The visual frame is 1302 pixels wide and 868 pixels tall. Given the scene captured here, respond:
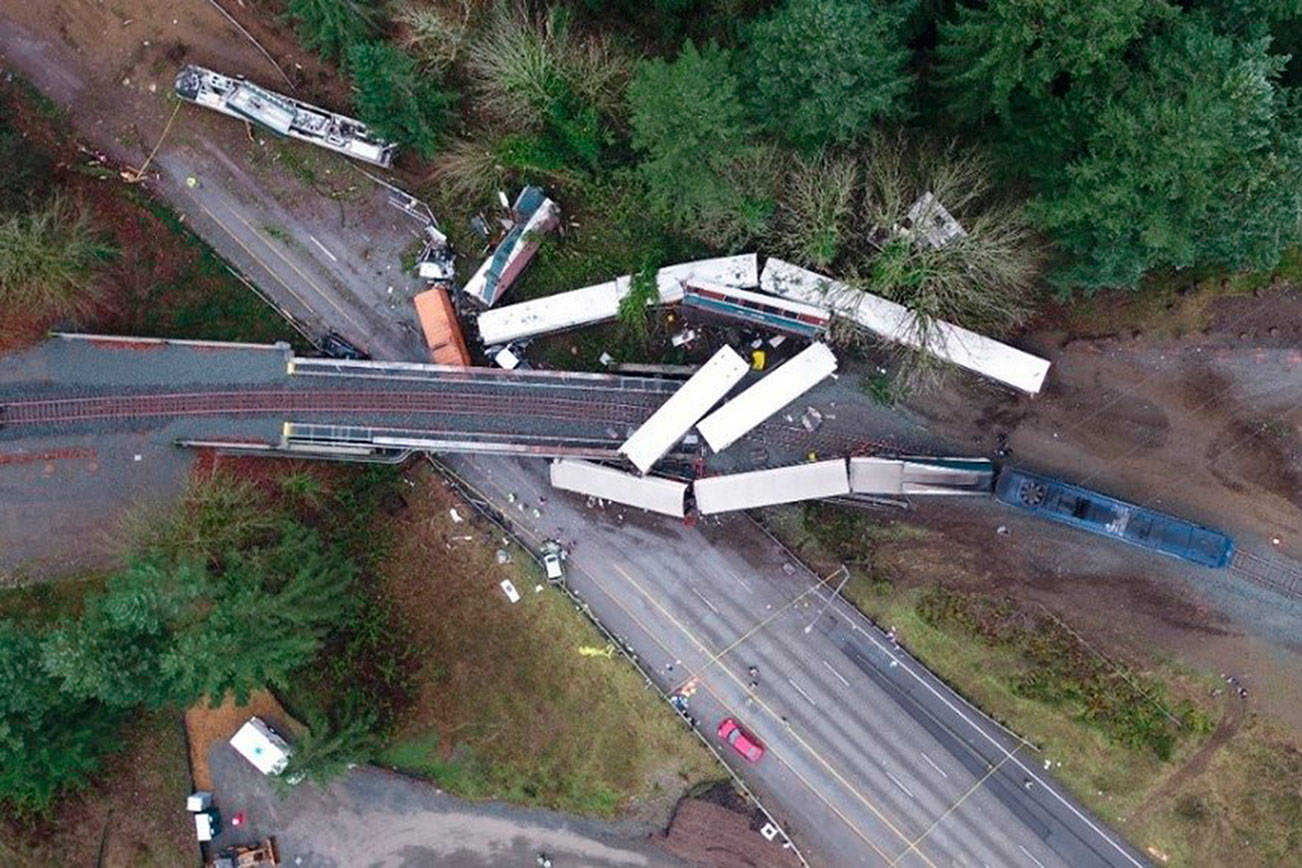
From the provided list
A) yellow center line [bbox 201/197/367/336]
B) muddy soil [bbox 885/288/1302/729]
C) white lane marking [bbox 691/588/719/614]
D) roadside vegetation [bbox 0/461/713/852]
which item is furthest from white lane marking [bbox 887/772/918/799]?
yellow center line [bbox 201/197/367/336]

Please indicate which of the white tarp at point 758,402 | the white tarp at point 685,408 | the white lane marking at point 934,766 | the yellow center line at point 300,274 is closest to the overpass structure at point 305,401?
the white tarp at point 685,408

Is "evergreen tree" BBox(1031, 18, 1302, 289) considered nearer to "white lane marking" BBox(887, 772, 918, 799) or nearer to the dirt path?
the dirt path

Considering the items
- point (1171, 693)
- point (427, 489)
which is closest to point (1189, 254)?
point (1171, 693)

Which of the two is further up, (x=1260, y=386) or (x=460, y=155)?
(x=460, y=155)

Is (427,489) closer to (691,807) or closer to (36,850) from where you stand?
(691,807)

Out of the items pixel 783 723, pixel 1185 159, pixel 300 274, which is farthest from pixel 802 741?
pixel 300 274

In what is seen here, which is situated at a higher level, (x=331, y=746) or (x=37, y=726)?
(x=37, y=726)

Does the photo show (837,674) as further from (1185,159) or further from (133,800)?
(133,800)
